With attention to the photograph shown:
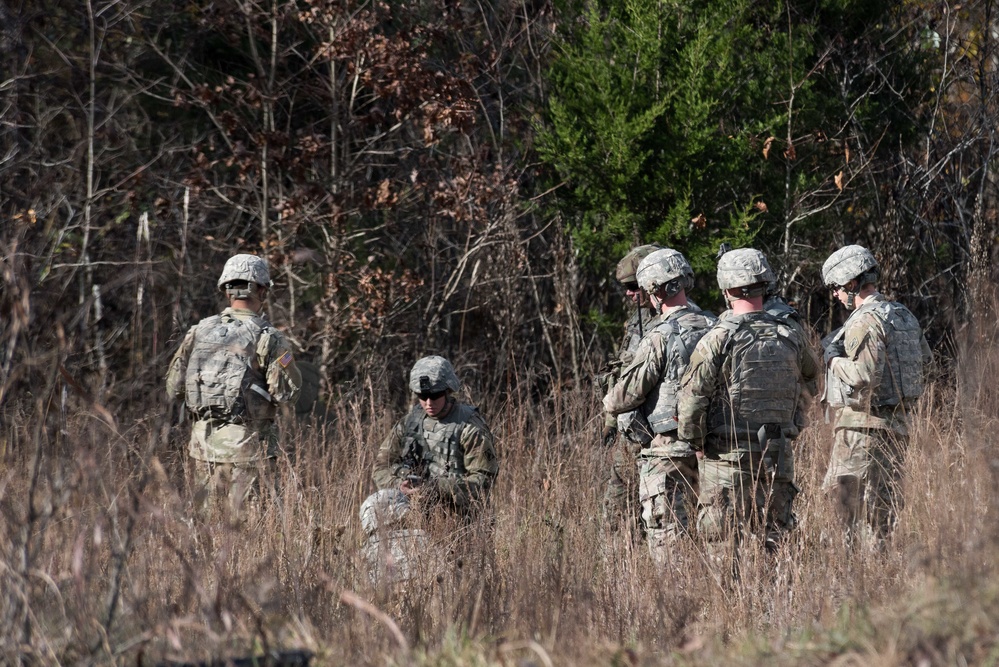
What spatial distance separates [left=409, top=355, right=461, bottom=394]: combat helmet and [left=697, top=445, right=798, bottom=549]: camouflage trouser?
126 cm

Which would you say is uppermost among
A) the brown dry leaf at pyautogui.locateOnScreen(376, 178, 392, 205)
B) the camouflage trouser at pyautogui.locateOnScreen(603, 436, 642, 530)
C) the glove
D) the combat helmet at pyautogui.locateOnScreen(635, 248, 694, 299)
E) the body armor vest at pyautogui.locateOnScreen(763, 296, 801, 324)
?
the brown dry leaf at pyautogui.locateOnScreen(376, 178, 392, 205)

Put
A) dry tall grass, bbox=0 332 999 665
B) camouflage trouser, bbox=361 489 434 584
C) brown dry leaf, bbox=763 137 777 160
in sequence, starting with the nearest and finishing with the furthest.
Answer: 1. dry tall grass, bbox=0 332 999 665
2. camouflage trouser, bbox=361 489 434 584
3. brown dry leaf, bbox=763 137 777 160

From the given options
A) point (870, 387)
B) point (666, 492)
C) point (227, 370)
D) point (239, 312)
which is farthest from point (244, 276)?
point (870, 387)

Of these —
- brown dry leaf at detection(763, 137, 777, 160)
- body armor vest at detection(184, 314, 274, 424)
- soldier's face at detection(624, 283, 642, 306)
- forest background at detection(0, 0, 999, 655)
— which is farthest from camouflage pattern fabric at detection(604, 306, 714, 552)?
brown dry leaf at detection(763, 137, 777, 160)

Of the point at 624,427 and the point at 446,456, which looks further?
the point at 624,427

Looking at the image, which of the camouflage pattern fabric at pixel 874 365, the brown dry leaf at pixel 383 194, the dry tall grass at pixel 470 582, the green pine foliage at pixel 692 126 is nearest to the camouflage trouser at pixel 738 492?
the dry tall grass at pixel 470 582

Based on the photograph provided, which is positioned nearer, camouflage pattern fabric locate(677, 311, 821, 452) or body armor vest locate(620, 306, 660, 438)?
camouflage pattern fabric locate(677, 311, 821, 452)

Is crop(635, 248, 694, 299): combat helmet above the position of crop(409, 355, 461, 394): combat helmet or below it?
above

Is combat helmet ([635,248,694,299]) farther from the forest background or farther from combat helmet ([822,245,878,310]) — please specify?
the forest background

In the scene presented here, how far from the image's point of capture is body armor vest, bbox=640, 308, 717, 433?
516 centimetres

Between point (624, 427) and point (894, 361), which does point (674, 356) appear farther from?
point (894, 361)

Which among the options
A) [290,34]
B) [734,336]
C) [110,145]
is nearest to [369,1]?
[290,34]

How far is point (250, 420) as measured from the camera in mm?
5691

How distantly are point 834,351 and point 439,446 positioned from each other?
218 centimetres
